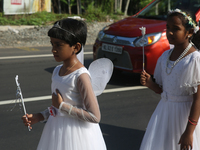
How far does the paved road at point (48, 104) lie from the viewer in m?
4.20

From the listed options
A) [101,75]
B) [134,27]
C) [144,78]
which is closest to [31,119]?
[101,75]

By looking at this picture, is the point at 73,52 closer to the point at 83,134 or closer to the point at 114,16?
the point at 83,134

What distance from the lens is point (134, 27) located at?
650cm

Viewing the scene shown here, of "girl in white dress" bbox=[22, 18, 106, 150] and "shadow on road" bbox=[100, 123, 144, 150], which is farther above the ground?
"girl in white dress" bbox=[22, 18, 106, 150]

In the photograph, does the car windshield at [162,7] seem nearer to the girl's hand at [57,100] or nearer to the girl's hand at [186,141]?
the girl's hand at [186,141]

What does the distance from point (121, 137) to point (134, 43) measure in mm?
2459

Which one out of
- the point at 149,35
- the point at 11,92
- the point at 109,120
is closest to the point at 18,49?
the point at 11,92

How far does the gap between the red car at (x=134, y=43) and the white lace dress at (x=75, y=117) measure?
3963 millimetres

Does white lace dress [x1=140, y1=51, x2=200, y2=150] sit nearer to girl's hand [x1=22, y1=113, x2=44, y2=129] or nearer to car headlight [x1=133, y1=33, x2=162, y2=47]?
girl's hand [x1=22, y1=113, x2=44, y2=129]

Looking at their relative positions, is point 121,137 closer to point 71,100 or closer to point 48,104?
point 48,104

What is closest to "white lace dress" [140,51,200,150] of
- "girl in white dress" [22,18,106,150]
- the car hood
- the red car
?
"girl in white dress" [22,18,106,150]

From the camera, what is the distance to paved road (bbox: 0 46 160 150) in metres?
4.20

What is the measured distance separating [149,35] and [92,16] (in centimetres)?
827

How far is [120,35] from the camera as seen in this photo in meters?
6.44
